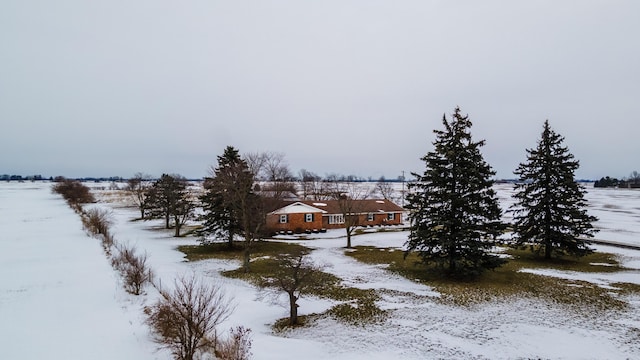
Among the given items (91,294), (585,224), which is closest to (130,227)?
(91,294)

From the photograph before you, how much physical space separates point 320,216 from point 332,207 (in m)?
Answer: 3.82

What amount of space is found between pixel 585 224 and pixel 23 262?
44985mm

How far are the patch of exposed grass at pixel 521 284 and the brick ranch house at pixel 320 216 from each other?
719 inches

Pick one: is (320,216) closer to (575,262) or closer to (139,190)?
(575,262)

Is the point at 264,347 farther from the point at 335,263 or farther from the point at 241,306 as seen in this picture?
the point at 335,263

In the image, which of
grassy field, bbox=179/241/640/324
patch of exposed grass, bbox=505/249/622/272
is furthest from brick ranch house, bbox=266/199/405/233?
patch of exposed grass, bbox=505/249/622/272

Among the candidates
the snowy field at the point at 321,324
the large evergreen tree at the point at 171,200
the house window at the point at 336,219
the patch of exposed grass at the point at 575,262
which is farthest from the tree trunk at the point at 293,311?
the house window at the point at 336,219

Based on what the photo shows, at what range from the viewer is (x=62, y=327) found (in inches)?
592

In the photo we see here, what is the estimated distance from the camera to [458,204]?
2288 cm

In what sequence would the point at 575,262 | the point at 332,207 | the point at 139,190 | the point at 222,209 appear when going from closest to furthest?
the point at 575,262 < the point at 222,209 < the point at 332,207 < the point at 139,190

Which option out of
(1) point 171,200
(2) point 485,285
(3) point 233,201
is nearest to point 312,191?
(1) point 171,200

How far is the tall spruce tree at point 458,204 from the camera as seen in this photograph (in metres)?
22.9

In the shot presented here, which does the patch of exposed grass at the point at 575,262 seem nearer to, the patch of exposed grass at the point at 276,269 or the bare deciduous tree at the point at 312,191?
the patch of exposed grass at the point at 276,269

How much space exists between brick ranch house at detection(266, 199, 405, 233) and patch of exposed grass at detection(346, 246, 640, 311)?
1825cm
